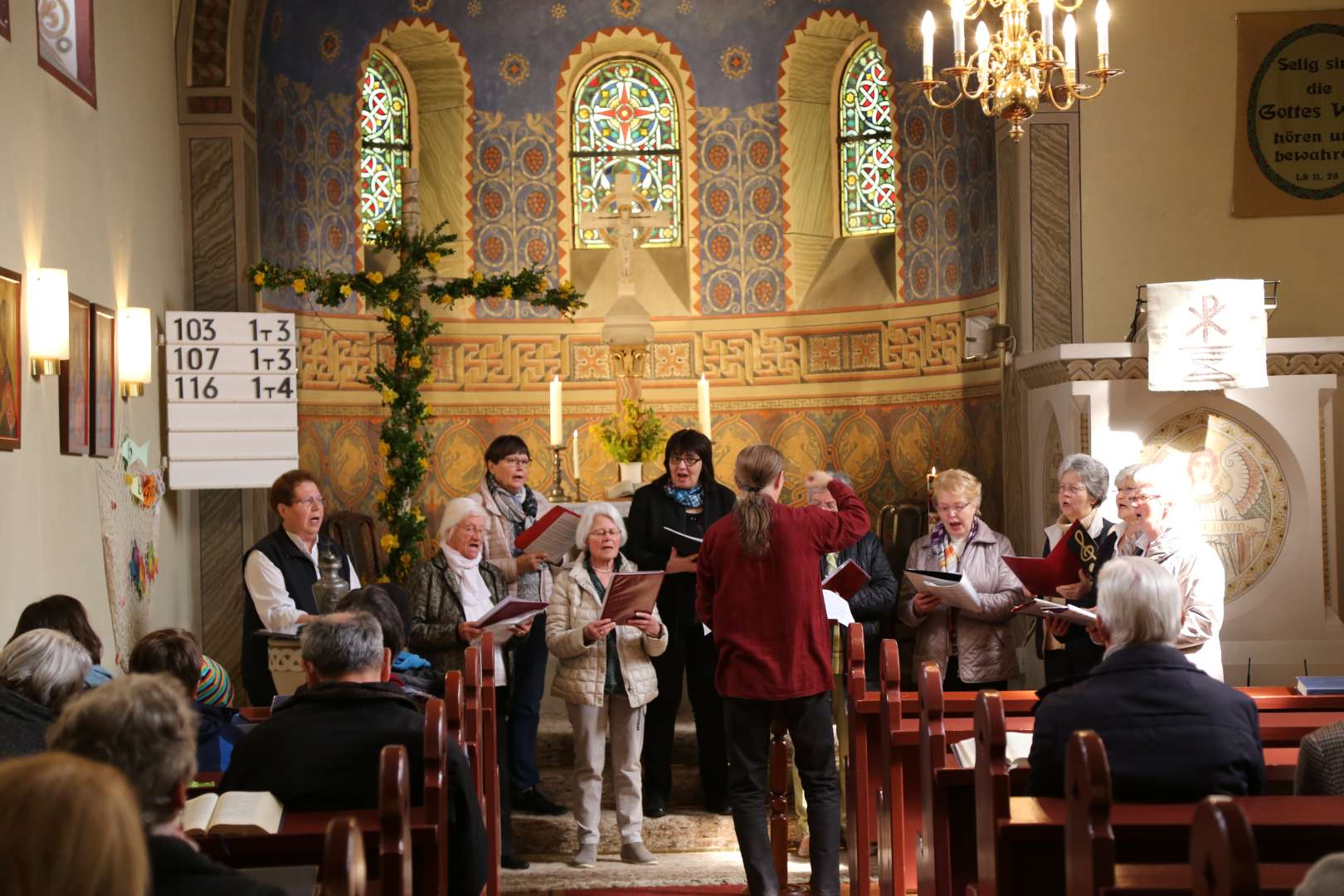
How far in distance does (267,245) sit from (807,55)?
414cm

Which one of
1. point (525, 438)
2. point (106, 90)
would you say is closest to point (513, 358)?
point (525, 438)

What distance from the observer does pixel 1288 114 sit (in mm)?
8445

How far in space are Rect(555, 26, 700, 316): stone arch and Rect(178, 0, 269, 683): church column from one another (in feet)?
10.1

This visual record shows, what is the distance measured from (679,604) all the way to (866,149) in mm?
5415

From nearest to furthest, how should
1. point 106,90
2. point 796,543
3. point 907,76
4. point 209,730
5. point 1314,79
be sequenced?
point 209,730 → point 796,543 → point 106,90 → point 1314,79 → point 907,76

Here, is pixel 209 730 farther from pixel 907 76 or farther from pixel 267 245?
pixel 907 76

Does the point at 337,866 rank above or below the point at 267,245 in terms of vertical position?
below

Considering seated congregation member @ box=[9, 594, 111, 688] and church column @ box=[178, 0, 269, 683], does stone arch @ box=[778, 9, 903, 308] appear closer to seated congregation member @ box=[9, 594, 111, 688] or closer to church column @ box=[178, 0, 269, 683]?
church column @ box=[178, 0, 269, 683]

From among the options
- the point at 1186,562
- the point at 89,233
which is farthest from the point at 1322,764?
the point at 89,233

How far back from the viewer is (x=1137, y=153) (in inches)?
332

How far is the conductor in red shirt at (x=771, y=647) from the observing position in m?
5.04

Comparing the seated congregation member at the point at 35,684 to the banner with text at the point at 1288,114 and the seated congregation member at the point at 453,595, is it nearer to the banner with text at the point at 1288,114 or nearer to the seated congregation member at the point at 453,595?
the seated congregation member at the point at 453,595

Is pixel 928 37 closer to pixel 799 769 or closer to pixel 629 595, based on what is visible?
pixel 629 595

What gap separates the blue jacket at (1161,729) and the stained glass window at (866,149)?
7.82 metres
